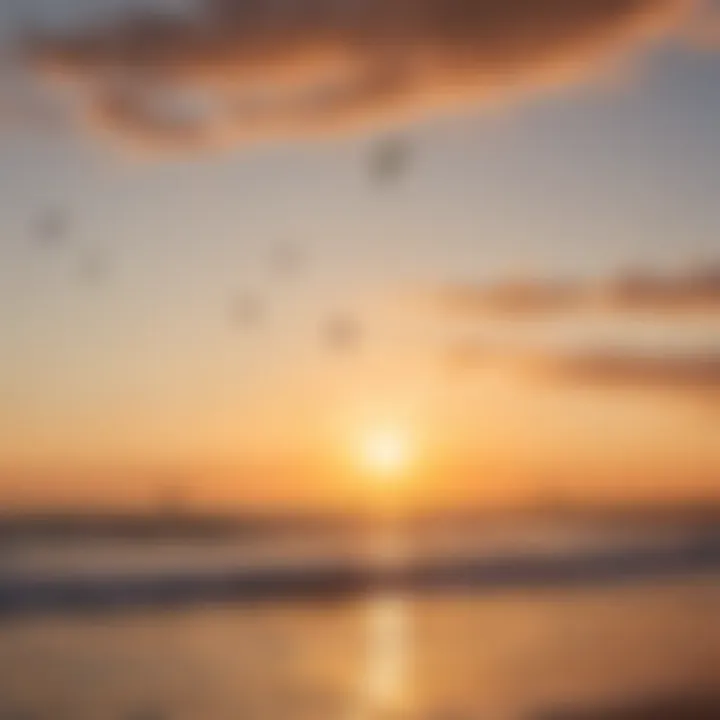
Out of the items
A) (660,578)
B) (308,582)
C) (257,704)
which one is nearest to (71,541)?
(308,582)

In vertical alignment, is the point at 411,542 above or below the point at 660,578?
above

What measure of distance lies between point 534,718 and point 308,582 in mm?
3562

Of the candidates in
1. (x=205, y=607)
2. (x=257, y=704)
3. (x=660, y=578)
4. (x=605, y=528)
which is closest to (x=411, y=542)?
(x=605, y=528)

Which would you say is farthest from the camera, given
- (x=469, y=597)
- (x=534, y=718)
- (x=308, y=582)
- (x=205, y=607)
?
(x=308, y=582)

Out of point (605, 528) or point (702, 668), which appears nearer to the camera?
point (702, 668)

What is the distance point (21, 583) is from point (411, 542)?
3.36 metres

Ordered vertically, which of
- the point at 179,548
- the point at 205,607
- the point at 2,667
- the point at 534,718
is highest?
the point at 179,548

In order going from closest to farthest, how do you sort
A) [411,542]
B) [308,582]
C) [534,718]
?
1. [534,718]
2. [308,582]
3. [411,542]

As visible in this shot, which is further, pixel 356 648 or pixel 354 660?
pixel 356 648

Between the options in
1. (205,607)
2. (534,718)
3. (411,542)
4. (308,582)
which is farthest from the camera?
(411,542)

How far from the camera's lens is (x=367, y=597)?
7.39m

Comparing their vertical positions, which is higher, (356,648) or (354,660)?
(356,648)

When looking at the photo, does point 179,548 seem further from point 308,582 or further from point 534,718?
point 534,718

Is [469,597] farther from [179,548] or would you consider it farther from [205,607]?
[179,548]
